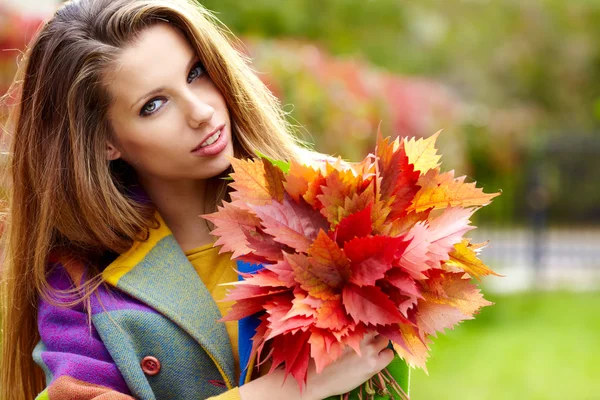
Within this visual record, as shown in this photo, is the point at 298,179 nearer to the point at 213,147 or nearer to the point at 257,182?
the point at 257,182

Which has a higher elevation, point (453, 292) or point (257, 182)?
point (257, 182)

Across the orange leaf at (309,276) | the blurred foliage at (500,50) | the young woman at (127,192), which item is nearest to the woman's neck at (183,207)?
the young woman at (127,192)

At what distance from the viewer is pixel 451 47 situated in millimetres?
20797

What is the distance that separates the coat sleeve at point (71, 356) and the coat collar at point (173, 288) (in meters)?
0.14

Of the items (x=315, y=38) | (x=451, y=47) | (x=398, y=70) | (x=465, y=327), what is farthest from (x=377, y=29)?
(x=465, y=327)

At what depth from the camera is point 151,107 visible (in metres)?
2.12

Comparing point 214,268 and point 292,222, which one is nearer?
point 292,222

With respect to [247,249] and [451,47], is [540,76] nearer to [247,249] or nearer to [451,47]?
[451,47]

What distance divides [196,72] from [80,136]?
37 cm

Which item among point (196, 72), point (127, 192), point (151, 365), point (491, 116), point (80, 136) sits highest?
point (196, 72)

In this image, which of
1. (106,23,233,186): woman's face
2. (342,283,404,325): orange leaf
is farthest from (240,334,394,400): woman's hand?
(106,23,233,186): woman's face

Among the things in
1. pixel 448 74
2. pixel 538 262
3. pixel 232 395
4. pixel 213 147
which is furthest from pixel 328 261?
pixel 448 74

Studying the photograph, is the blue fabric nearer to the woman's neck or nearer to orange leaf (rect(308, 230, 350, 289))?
orange leaf (rect(308, 230, 350, 289))

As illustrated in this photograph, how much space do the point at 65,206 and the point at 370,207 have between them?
99 cm
